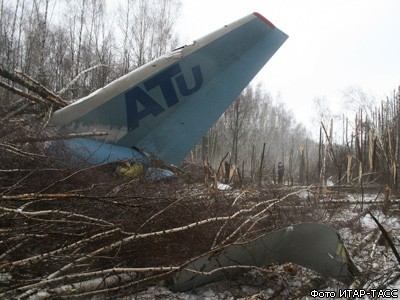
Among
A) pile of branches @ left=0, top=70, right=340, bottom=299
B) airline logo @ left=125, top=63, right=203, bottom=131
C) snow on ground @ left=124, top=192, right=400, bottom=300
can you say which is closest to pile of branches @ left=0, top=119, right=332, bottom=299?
pile of branches @ left=0, top=70, right=340, bottom=299

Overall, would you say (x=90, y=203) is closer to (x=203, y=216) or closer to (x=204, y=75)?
(x=203, y=216)

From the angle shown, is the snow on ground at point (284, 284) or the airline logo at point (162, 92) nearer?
the snow on ground at point (284, 284)

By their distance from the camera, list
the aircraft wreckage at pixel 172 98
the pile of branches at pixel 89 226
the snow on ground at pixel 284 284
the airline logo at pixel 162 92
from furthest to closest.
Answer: the airline logo at pixel 162 92 < the aircraft wreckage at pixel 172 98 < the snow on ground at pixel 284 284 < the pile of branches at pixel 89 226

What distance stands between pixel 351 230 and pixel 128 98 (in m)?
2.78

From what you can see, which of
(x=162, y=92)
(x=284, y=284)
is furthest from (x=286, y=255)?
(x=162, y=92)

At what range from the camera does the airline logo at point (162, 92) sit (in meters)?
3.40

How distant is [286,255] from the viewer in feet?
6.67

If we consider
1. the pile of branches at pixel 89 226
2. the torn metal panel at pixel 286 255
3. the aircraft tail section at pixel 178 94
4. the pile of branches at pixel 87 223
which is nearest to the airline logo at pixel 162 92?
the aircraft tail section at pixel 178 94

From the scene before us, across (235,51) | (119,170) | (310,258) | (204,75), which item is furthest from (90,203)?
(235,51)

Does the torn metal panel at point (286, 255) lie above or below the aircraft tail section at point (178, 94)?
below

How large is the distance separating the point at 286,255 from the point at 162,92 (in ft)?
7.70

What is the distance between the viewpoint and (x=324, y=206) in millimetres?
3443

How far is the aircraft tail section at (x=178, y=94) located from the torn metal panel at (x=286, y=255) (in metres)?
2.08

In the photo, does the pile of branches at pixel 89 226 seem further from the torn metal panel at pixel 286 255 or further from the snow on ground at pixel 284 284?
the snow on ground at pixel 284 284
